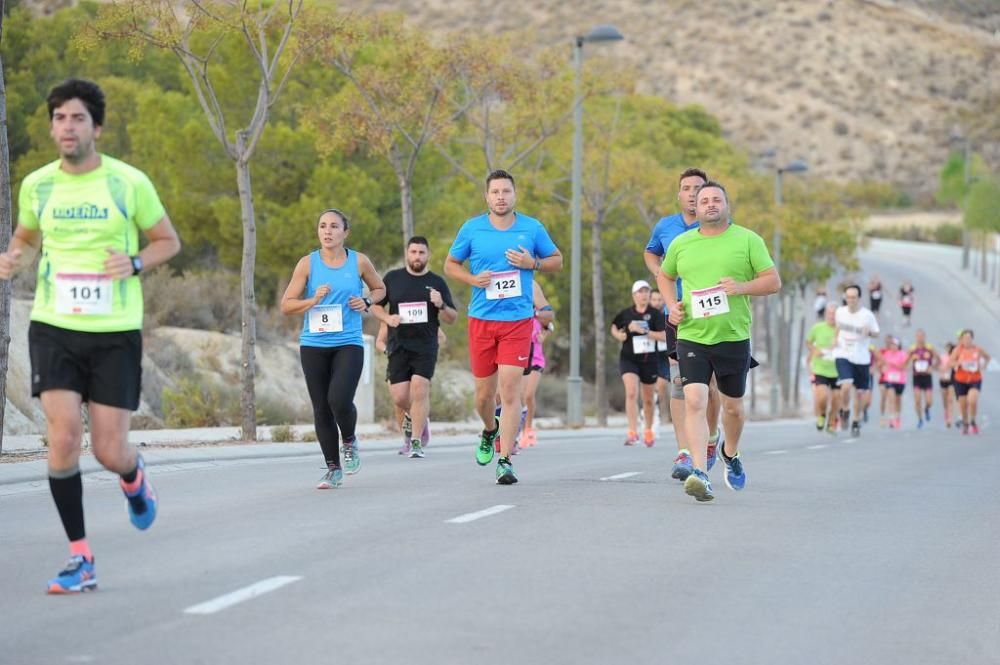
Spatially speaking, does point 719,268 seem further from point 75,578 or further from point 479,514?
point 75,578

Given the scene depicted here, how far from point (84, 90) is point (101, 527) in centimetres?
347

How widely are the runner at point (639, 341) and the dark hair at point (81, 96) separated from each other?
46.5 ft

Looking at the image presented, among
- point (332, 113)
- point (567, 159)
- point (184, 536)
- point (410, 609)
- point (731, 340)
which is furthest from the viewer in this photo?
point (567, 159)

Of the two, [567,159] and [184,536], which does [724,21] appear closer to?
[567,159]

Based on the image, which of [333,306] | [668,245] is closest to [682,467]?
[668,245]

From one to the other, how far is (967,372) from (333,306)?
2319cm

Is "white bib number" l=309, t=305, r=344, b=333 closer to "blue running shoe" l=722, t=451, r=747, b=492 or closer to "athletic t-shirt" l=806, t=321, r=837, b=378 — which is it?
"blue running shoe" l=722, t=451, r=747, b=492

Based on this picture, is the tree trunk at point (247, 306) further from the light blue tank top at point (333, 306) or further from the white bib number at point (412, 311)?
the light blue tank top at point (333, 306)

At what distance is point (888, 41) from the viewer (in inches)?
5851

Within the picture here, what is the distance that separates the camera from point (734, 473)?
13891 millimetres

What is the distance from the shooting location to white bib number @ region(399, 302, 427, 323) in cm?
1773

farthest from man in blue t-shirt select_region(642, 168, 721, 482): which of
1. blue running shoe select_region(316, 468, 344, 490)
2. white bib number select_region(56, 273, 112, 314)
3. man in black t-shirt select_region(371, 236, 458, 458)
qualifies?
white bib number select_region(56, 273, 112, 314)

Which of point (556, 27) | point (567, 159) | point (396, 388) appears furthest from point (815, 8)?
point (396, 388)

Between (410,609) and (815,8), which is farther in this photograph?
(815,8)
